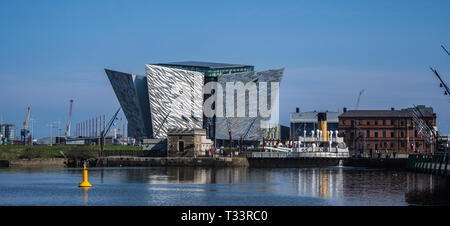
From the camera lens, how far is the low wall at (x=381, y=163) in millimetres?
84875

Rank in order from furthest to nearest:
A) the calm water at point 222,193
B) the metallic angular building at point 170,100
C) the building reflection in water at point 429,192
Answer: the metallic angular building at point 170,100, the calm water at point 222,193, the building reflection in water at point 429,192

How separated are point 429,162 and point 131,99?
79.5m

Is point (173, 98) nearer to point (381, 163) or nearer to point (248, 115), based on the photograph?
point (248, 115)

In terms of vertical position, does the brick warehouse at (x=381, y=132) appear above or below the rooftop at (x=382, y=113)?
below

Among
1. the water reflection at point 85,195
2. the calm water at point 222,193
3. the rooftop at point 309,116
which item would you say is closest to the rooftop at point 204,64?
the rooftop at point 309,116

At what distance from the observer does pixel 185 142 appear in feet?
332

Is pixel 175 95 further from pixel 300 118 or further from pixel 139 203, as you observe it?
pixel 139 203

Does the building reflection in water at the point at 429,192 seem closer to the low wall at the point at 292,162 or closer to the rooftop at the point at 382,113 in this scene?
the low wall at the point at 292,162

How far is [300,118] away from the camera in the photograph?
177625 mm

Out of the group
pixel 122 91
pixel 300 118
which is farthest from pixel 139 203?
pixel 300 118

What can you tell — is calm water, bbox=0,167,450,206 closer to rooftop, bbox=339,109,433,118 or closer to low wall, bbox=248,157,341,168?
low wall, bbox=248,157,341,168

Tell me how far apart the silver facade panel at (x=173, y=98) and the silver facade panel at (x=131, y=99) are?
3299 mm

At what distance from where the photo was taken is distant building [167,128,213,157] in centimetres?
10012

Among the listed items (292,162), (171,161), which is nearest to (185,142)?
(171,161)
